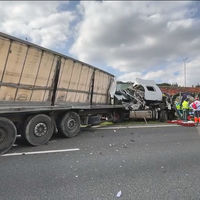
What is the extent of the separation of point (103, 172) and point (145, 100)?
9.16m

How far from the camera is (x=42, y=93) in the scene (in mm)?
5922

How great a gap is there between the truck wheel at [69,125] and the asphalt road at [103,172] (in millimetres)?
972

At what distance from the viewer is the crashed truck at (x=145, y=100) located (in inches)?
460

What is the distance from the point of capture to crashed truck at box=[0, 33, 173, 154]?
4867 millimetres

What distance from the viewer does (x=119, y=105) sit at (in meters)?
10.4

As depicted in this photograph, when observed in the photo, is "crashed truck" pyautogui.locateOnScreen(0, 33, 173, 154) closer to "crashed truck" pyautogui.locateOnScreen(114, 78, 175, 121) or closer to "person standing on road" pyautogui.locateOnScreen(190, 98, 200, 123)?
"crashed truck" pyautogui.locateOnScreen(114, 78, 175, 121)

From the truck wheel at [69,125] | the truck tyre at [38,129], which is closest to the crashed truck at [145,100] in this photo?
the truck wheel at [69,125]

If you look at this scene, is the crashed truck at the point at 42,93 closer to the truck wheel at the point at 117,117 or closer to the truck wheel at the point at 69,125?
the truck wheel at the point at 69,125

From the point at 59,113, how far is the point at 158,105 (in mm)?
7958

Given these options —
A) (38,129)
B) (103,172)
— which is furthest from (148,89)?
(103,172)

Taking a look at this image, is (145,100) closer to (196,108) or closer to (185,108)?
(185,108)

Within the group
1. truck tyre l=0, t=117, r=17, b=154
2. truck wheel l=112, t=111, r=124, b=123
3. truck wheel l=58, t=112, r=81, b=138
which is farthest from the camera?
truck wheel l=112, t=111, r=124, b=123

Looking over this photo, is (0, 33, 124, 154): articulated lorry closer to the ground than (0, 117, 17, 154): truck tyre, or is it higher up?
higher up

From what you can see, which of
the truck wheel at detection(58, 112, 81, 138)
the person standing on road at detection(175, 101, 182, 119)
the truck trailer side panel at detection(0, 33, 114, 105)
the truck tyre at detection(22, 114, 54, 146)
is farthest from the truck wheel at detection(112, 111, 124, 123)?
the truck tyre at detection(22, 114, 54, 146)
